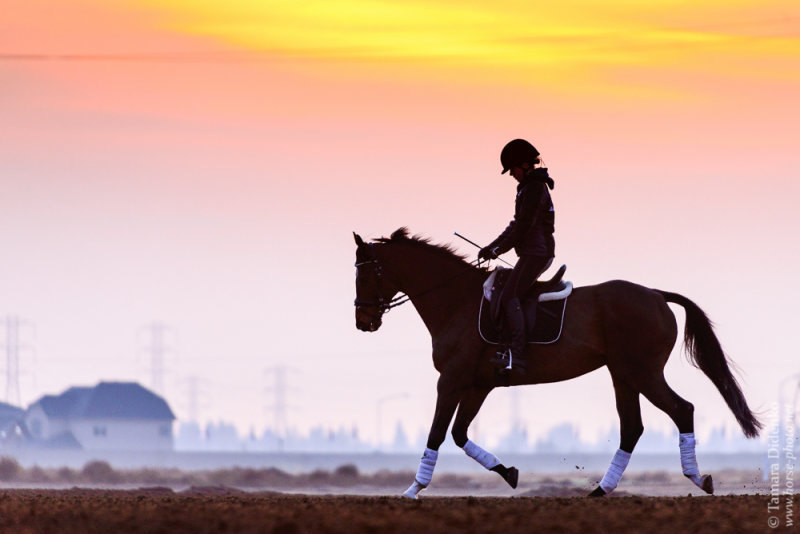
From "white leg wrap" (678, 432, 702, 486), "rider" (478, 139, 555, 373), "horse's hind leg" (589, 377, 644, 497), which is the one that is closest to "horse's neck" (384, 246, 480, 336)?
"rider" (478, 139, 555, 373)

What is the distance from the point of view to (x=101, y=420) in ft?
483

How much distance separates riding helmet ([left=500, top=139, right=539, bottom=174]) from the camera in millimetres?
20500

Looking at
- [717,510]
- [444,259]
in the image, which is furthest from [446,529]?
[444,259]

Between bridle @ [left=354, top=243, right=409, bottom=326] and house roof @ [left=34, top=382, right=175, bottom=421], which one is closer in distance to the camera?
bridle @ [left=354, top=243, right=409, bottom=326]

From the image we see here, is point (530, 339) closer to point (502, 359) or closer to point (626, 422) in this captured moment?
point (502, 359)

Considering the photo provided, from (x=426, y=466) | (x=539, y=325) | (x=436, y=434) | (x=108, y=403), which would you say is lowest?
(x=426, y=466)

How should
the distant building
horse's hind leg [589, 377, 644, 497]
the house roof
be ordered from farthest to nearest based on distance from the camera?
the house roof < the distant building < horse's hind leg [589, 377, 644, 497]

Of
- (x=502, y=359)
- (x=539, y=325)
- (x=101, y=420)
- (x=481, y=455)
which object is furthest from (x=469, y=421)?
(x=101, y=420)

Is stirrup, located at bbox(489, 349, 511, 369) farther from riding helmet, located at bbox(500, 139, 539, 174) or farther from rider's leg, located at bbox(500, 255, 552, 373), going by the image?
riding helmet, located at bbox(500, 139, 539, 174)

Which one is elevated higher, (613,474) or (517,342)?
(517,342)

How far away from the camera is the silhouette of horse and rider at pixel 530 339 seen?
783 inches

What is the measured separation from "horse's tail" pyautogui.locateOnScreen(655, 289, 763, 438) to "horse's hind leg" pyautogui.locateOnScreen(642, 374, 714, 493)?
1255 mm

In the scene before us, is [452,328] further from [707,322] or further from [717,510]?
[717,510]

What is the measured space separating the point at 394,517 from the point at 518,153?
19.3 ft
